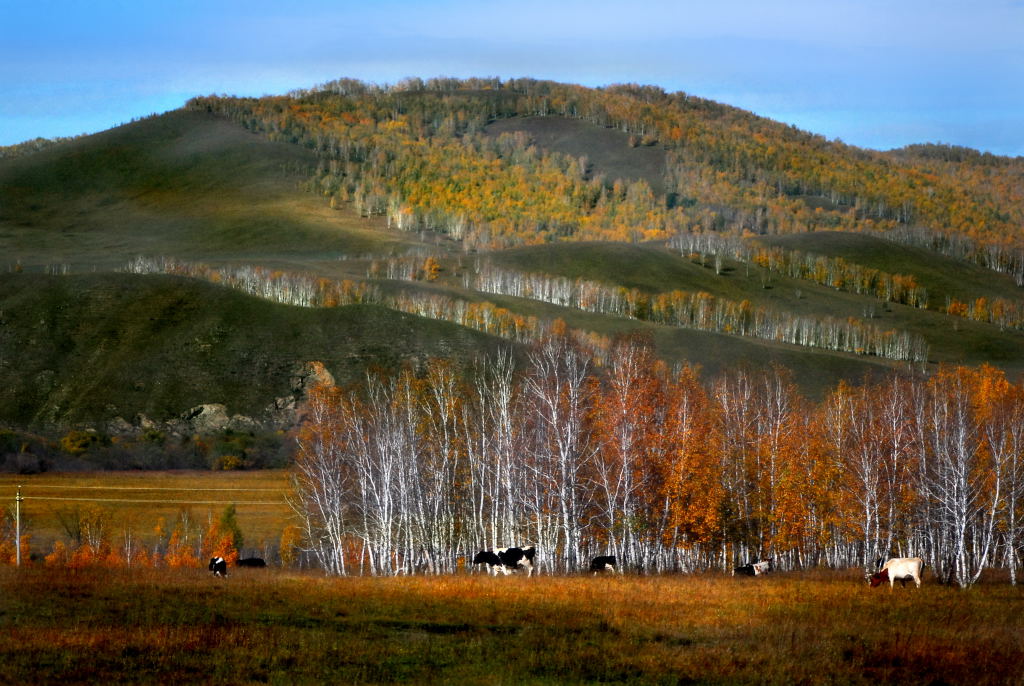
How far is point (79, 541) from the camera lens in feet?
233

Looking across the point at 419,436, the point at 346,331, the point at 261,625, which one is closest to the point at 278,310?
the point at 346,331

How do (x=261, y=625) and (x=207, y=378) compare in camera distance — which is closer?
(x=261, y=625)

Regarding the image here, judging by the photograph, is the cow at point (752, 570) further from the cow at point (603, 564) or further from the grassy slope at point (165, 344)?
the grassy slope at point (165, 344)

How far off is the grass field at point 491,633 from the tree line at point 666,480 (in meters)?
12.6

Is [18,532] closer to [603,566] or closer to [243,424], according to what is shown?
[603,566]

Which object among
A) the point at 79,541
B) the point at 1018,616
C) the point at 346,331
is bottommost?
the point at 79,541

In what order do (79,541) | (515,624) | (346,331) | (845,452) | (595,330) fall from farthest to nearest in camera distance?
(595,330) < (346,331) < (79,541) < (845,452) < (515,624)

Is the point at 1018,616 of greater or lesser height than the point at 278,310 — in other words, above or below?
below

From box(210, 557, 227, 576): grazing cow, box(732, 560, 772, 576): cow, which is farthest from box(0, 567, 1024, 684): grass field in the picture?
A: box(732, 560, 772, 576): cow

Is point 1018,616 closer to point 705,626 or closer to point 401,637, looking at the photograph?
point 705,626

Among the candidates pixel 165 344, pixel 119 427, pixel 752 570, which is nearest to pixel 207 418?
pixel 119 427

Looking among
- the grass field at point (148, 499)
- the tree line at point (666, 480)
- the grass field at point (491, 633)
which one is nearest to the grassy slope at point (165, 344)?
the grass field at point (148, 499)

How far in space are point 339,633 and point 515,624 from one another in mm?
4255

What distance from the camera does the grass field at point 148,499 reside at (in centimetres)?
7600
